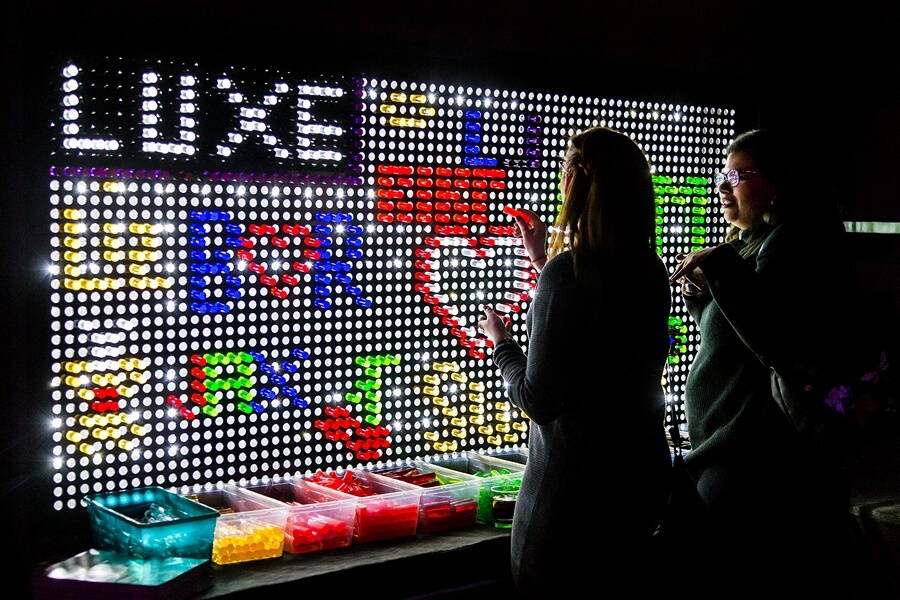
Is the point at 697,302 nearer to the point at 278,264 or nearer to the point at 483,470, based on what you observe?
the point at 483,470

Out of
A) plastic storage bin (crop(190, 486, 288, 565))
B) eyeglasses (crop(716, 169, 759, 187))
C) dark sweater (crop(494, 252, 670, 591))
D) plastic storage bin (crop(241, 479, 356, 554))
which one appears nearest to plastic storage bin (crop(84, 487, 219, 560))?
plastic storage bin (crop(190, 486, 288, 565))

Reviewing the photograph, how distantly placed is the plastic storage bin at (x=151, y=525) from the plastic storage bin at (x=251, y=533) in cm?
10

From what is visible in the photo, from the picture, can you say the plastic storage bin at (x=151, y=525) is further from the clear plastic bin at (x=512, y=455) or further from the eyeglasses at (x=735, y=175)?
the eyeglasses at (x=735, y=175)

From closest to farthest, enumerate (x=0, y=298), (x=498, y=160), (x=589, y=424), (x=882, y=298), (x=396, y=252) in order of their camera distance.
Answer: (x=589, y=424) → (x=0, y=298) → (x=882, y=298) → (x=396, y=252) → (x=498, y=160)

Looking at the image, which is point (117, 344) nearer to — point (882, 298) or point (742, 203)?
point (742, 203)

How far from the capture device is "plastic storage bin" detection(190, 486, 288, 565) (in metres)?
2.74

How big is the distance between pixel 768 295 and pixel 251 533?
5.73 feet

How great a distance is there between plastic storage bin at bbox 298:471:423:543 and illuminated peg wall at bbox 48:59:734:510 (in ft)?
1.10

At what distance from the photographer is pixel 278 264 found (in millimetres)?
3137

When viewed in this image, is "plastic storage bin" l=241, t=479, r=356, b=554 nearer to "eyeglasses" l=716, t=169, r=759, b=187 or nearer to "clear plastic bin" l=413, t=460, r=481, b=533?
"clear plastic bin" l=413, t=460, r=481, b=533

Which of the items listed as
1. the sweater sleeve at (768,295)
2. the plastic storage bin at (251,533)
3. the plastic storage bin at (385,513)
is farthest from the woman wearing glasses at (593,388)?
the plastic storage bin at (251,533)

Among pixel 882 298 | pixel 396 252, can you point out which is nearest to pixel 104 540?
pixel 396 252

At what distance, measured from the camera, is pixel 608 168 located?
2447mm

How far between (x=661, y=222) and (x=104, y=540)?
2.61 m
